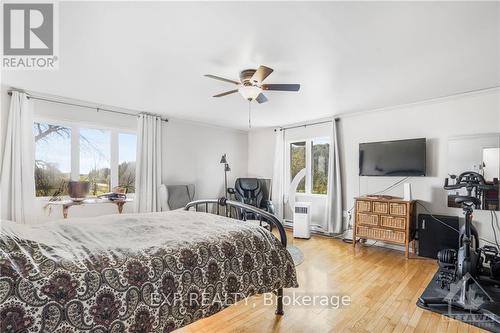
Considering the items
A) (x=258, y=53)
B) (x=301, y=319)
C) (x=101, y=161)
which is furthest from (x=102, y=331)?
(x=101, y=161)

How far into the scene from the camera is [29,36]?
2.00 metres

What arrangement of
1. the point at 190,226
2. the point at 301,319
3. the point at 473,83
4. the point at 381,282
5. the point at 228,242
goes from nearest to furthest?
the point at 228,242, the point at 190,226, the point at 301,319, the point at 381,282, the point at 473,83

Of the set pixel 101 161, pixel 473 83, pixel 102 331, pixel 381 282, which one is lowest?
pixel 381 282

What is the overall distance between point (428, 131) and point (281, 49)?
2820mm

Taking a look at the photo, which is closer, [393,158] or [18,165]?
[18,165]

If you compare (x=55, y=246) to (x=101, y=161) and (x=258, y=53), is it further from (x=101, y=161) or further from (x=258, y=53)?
(x=101, y=161)

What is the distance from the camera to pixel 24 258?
104cm

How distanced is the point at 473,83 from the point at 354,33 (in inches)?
82.7

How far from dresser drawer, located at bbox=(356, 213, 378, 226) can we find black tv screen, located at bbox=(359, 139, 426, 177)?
72cm

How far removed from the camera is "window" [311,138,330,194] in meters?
4.94

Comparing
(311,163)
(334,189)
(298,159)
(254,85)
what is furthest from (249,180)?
(254,85)

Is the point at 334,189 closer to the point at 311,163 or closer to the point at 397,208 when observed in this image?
the point at 311,163

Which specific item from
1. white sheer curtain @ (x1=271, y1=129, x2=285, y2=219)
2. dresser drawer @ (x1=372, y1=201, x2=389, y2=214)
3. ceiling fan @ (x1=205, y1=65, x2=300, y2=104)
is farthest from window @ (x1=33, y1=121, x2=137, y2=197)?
dresser drawer @ (x1=372, y1=201, x2=389, y2=214)

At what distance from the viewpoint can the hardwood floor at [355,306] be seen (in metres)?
1.88
